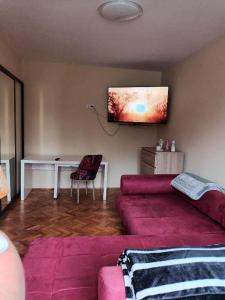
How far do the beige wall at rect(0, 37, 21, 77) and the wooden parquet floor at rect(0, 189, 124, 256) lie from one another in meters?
2.05

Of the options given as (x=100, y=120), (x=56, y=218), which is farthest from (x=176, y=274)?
(x=100, y=120)

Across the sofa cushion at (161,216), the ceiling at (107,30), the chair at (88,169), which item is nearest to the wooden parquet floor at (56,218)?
the chair at (88,169)

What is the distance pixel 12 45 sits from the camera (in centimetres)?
350

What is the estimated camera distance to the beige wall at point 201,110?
113 inches

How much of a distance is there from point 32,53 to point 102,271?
373 cm

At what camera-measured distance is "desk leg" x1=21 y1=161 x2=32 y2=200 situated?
155 inches

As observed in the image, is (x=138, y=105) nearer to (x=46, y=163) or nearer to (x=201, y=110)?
(x=201, y=110)

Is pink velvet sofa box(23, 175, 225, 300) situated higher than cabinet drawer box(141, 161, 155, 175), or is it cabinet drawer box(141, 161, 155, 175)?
cabinet drawer box(141, 161, 155, 175)

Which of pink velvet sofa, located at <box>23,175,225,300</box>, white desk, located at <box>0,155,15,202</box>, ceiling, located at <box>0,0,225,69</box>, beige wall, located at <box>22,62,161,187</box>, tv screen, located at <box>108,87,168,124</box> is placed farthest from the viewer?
beige wall, located at <box>22,62,161,187</box>

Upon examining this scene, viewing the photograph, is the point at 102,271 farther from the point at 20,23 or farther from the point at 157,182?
the point at 20,23

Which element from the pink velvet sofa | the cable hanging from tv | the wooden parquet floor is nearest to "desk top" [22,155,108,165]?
the wooden parquet floor

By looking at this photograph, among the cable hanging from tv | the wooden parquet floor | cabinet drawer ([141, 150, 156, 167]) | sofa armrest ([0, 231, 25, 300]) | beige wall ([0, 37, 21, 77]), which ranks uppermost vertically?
beige wall ([0, 37, 21, 77])

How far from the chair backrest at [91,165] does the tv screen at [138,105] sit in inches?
33.5

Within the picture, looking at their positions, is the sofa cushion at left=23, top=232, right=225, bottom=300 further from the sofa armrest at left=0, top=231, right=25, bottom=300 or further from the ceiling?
the ceiling
